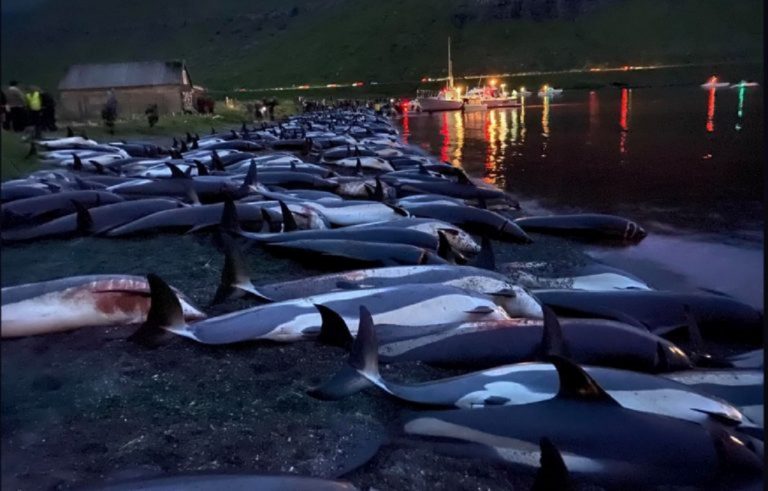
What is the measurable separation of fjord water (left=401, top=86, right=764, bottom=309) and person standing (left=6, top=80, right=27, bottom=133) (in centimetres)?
219

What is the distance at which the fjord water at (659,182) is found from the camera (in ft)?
31.4

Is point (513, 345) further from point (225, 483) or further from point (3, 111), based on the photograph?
point (3, 111)

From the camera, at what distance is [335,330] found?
17.3 feet

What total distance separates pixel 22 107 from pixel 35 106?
98 millimetres

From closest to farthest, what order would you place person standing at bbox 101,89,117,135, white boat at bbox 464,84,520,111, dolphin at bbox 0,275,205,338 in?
dolphin at bbox 0,275,205,338
person standing at bbox 101,89,117,135
white boat at bbox 464,84,520,111

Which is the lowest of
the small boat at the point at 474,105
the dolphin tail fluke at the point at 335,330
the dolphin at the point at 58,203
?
the dolphin tail fluke at the point at 335,330

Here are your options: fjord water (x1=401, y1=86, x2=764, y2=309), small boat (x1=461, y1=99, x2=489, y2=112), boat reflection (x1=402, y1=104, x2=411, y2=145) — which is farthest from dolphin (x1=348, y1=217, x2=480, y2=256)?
small boat (x1=461, y1=99, x2=489, y2=112)

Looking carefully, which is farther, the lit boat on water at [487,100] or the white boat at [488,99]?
the white boat at [488,99]

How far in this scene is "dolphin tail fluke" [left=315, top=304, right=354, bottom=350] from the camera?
5.23 metres

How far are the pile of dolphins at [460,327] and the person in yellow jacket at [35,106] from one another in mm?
47

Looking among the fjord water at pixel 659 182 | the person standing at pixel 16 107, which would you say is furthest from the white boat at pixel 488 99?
the person standing at pixel 16 107

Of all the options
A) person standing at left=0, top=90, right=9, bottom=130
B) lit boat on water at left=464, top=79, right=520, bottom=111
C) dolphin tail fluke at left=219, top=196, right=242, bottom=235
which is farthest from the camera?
lit boat on water at left=464, top=79, right=520, bottom=111

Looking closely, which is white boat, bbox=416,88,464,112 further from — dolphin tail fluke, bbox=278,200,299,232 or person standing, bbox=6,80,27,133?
person standing, bbox=6,80,27,133

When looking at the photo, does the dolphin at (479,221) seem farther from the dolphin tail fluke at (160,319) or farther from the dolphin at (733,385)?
the dolphin tail fluke at (160,319)
